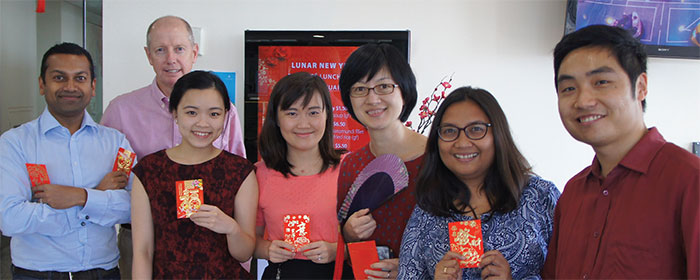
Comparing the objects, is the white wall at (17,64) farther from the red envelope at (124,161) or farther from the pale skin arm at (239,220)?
the pale skin arm at (239,220)

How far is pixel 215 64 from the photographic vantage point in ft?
14.5

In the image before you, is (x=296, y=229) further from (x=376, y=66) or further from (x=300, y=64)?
(x=300, y=64)

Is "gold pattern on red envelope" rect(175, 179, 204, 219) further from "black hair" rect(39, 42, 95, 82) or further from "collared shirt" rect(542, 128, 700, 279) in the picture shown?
"collared shirt" rect(542, 128, 700, 279)

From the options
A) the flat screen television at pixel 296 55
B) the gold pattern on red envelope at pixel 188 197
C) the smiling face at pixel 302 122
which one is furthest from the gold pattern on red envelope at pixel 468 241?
the flat screen television at pixel 296 55

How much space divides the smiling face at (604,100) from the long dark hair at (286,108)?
3.77ft

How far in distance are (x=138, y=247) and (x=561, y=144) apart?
12.3 feet

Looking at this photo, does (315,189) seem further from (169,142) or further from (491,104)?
(169,142)

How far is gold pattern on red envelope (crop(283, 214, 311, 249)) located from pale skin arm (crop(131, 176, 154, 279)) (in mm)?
626

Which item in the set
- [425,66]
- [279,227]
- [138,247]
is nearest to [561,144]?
[425,66]

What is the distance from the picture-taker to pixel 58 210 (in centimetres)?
220

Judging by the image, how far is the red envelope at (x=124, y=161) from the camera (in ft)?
7.75

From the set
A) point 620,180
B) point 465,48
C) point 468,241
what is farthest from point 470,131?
point 465,48

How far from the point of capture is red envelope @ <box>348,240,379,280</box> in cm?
191

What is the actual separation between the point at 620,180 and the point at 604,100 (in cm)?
23
